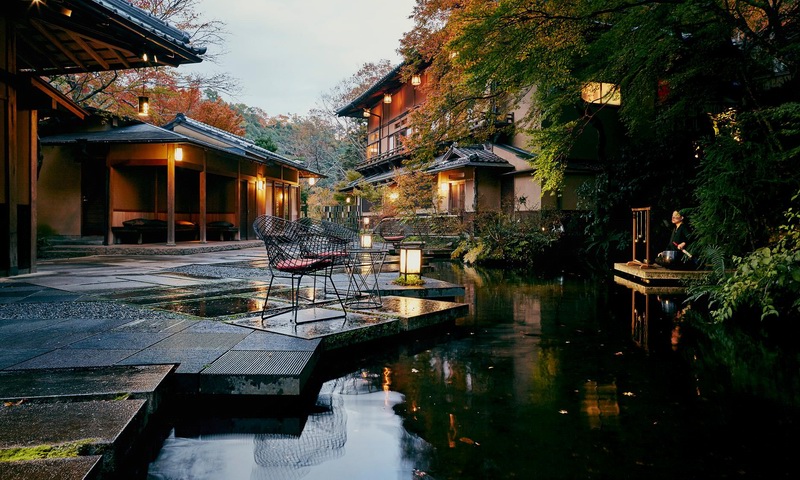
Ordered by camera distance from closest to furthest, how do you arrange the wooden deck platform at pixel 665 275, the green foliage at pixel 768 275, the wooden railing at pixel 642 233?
the green foliage at pixel 768 275 → the wooden deck platform at pixel 665 275 → the wooden railing at pixel 642 233

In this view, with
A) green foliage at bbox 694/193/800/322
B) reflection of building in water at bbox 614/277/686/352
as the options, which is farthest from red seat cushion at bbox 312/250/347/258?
green foliage at bbox 694/193/800/322

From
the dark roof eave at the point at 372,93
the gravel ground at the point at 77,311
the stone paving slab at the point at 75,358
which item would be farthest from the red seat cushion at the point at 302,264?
the dark roof eave at the point at 372,93

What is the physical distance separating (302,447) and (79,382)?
54.9 inches

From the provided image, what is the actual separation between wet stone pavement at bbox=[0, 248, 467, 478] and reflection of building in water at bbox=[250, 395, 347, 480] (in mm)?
337

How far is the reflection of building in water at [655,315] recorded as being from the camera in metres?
4.95

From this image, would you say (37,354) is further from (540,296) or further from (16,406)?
(540,296)

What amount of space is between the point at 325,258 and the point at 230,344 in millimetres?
1242

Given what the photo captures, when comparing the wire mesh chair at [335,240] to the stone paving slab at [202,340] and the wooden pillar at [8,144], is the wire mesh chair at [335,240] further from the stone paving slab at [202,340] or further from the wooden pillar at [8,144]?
the wooden pillar at [8,144]

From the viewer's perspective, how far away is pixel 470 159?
755 inches

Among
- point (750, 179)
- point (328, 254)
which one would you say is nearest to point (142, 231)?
point (328, 254)

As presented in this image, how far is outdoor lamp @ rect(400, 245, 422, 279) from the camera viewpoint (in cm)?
700

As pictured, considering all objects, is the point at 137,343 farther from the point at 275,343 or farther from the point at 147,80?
the point at 147,80

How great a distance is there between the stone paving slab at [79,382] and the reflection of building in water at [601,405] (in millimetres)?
2653

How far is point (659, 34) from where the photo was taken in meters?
8.11
